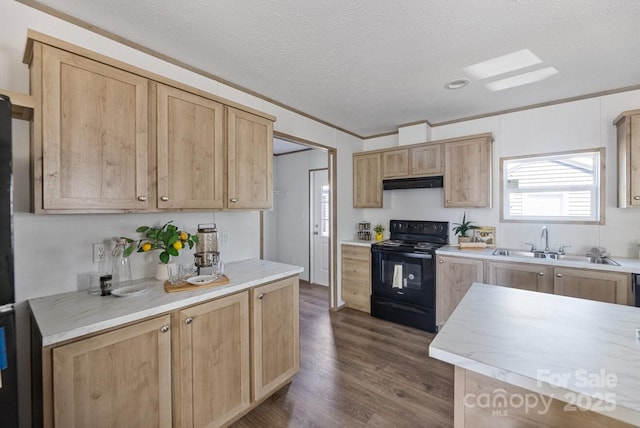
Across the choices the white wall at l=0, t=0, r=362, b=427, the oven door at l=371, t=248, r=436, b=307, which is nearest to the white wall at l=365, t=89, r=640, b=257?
the oven door at l=371, t=248, r=436, b=307

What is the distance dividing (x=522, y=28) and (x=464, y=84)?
2.58ft

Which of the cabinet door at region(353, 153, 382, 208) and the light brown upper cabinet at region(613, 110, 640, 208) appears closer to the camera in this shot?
the light brown upper cabinet at region(613, 110, 640, 208)

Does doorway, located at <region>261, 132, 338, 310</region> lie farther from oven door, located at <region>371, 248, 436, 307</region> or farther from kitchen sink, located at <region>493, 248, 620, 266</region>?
kitchen sink, located at <region>493, 248, 620, 266</region>

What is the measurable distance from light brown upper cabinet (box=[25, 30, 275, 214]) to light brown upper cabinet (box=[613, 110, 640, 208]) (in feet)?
10.7

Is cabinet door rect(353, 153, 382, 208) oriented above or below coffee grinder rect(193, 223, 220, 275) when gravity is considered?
above

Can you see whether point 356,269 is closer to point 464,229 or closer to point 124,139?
point 464,229

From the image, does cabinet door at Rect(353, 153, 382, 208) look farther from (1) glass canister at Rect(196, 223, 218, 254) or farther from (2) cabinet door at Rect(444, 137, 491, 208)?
(1) glass canister at Rect(196, 223, 218, 254)

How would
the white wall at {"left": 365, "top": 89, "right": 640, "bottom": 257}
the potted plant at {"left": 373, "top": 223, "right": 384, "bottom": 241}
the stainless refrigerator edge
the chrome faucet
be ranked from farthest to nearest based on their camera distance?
the potted plant at {"left": 373, "top": 223, "right": 384, "bottom": 241} < the chrome faucet < the white wall at {"left": 365, "top": 89, "right": 640, "bottom": 257} < the stainless refrigerator edge

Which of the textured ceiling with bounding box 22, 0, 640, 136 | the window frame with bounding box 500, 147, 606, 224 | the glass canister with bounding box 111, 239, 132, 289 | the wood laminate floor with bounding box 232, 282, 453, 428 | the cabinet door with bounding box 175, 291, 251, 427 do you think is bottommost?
the wood laminate floor with bounding box 232, 282, 453, 428

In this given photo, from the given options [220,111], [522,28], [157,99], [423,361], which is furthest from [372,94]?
[423,361]

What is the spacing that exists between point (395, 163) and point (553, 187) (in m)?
1.77

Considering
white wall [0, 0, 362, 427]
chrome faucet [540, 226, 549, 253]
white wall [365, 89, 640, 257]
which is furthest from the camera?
chrome faucet [540, 226, 549, 253]

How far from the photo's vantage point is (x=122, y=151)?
1.50m

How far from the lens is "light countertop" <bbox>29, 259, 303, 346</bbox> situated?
1.12m
